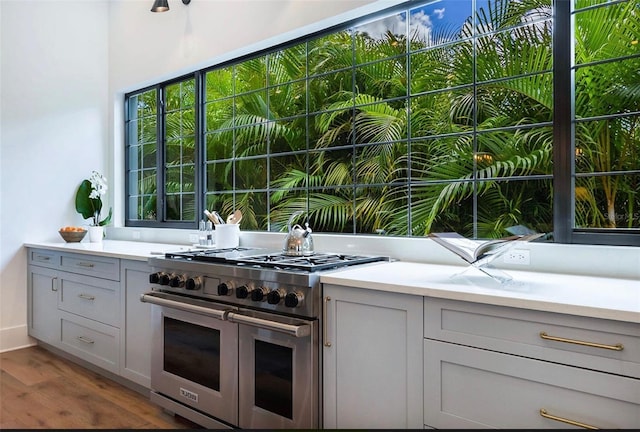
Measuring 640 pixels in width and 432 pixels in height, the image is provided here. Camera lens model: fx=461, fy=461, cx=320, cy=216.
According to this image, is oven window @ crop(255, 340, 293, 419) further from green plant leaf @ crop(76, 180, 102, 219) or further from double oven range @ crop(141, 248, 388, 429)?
green plant leaf @ crop(76, 180, 102, 219)

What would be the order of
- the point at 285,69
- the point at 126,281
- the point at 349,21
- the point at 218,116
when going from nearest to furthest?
the point at 349,21, the point at 126,281, the point at 285,69, the point at 218,116

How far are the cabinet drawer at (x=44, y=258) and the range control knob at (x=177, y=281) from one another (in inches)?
64.1

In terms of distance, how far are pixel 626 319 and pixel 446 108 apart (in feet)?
6.59

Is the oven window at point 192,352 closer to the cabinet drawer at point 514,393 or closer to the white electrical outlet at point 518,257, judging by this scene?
the cabinet drawer at point 514,393

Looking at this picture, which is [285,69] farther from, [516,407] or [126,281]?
[516,407]

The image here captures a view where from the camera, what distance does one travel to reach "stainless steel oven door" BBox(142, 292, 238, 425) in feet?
7.30

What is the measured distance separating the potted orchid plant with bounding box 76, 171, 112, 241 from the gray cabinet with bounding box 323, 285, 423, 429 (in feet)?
9.94

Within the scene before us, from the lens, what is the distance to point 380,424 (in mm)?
1747

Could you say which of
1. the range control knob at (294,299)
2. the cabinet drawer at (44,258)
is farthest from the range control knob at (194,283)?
the cabinet drawer at (44,258)

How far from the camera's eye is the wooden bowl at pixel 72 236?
3.86 meters

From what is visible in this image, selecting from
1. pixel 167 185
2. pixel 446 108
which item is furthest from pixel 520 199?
pixel 167 185

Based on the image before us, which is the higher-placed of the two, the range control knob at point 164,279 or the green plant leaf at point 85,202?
the green plant leaf at point 85,202

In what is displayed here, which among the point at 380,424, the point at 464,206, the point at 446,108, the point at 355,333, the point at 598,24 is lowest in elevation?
the point at 380,424

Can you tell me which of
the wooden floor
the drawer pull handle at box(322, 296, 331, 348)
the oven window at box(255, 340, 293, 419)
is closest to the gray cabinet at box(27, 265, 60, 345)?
the wooden floor
